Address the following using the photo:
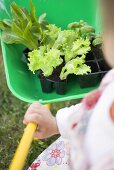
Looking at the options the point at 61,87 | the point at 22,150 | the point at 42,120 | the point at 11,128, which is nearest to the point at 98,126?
the point at 22,150

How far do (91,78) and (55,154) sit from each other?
34 centimetres

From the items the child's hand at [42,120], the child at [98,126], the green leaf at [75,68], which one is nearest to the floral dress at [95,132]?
the child at [98,126]

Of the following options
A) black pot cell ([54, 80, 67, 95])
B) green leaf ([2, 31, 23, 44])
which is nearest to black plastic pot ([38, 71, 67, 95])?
black pot cell ([54, 80, 67, 95])

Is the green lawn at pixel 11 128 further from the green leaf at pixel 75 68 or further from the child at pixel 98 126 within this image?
the child at pixel 98 126

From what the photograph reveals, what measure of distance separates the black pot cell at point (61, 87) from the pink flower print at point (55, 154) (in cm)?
21

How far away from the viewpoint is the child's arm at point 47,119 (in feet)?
4.00

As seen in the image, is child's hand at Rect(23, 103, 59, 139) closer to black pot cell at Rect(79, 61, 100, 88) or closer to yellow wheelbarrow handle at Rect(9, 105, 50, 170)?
yellow wheelbarrow handle at Rect(9, 105, 50, 170)

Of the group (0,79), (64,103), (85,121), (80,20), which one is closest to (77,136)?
(85,121)

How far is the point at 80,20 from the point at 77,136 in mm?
1011

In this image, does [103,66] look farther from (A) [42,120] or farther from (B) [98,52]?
(A) [42,120]

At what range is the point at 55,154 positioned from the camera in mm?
1558

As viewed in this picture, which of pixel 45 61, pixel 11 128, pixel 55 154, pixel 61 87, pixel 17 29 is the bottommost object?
pixel 11 128

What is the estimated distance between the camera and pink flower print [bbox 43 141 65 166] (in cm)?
153

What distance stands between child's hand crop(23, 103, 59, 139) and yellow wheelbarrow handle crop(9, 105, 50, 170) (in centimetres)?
5
